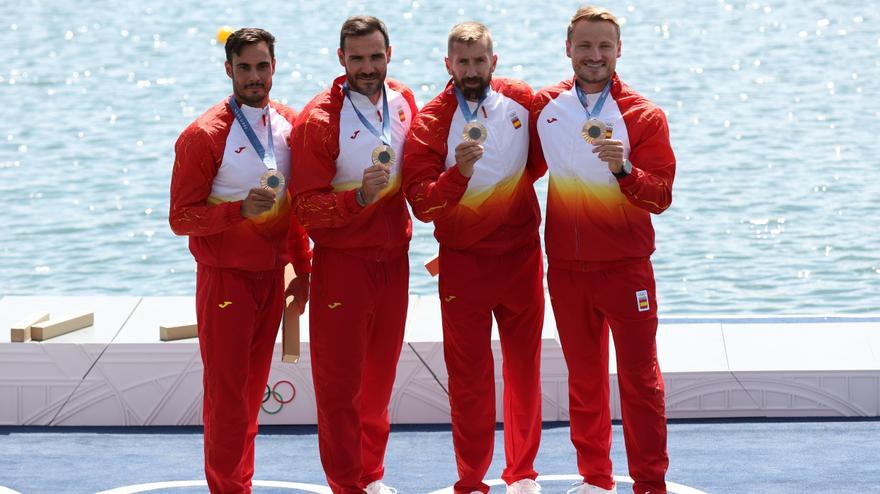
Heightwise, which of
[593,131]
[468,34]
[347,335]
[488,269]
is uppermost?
[468,34]

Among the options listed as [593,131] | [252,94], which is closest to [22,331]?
[252,94]

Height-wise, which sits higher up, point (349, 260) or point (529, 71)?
point (529, 71)

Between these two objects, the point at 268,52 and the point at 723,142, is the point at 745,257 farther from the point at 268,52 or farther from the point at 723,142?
the point at 268,52

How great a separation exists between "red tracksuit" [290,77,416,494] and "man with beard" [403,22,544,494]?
0.48 ft

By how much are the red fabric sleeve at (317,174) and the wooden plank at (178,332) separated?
1485 millimetres

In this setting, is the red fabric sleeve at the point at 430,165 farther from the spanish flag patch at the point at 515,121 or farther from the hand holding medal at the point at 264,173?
the hand holding medal at the point at 264,173

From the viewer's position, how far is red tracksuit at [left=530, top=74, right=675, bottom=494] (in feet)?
18.4

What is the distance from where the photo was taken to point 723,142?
51.9 ft

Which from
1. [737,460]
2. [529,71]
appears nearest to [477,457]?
[737,460]

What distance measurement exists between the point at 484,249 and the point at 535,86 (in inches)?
494

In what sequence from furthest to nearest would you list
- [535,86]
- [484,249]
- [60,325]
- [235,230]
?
[535,86] < [60,325] < [484,249] < [235,230]

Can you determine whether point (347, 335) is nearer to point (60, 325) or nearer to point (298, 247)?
point (298, 247)

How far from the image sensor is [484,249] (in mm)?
5723

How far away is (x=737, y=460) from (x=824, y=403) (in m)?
0.66
